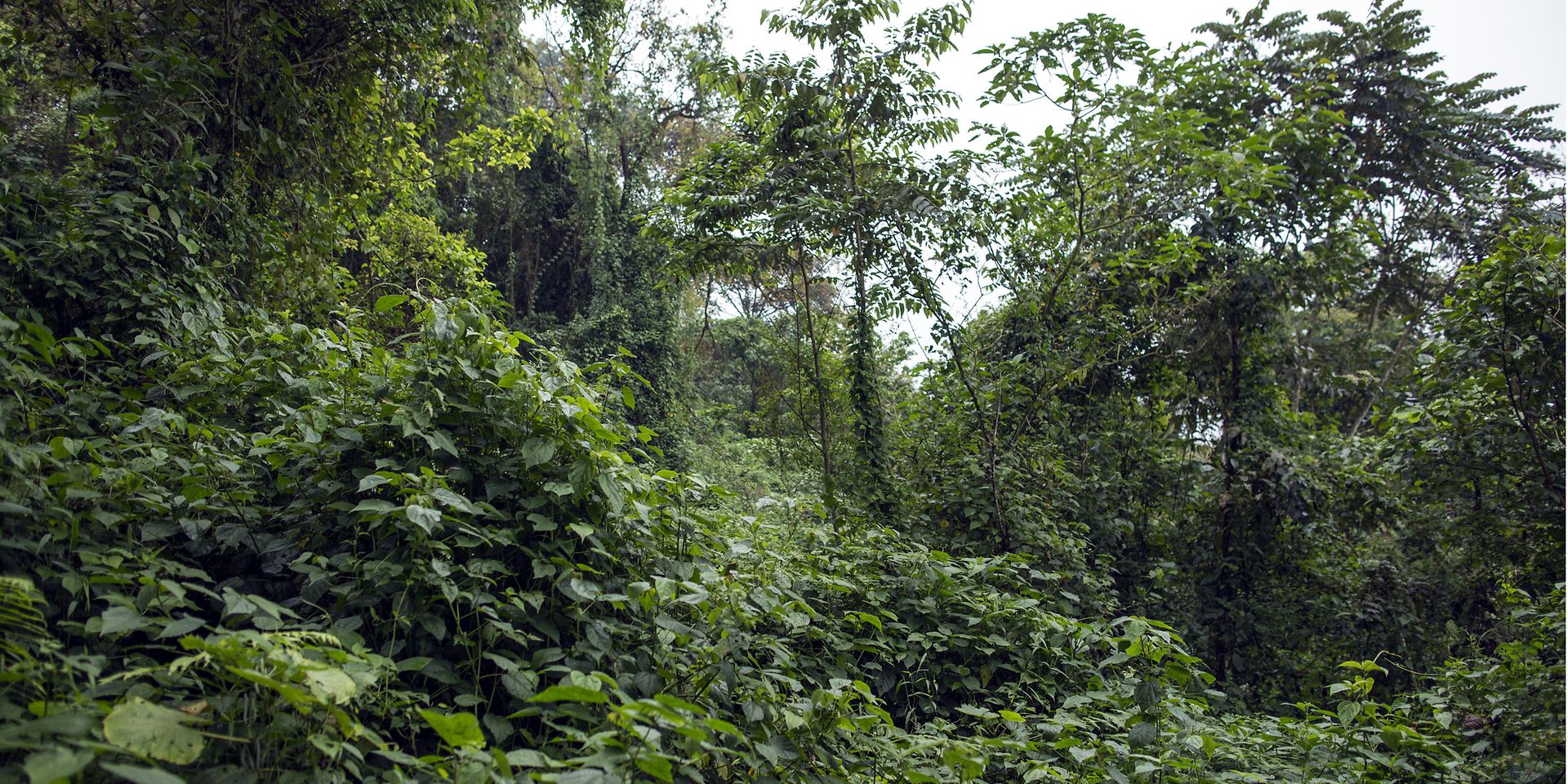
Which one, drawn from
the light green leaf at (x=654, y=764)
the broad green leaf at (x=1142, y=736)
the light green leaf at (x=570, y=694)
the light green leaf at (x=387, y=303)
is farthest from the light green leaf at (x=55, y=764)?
the broad green leaf at (x=1142, y=736)

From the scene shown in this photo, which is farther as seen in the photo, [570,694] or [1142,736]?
[1142,736]

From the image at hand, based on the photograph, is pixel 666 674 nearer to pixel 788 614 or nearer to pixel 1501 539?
pixel 788 614

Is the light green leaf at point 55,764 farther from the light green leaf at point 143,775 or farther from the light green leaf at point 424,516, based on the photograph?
the light green leaf at point 424,516

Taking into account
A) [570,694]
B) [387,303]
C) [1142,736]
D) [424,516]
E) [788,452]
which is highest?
[387,303]

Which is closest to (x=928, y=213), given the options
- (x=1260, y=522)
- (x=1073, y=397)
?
(x=1073, y=397)

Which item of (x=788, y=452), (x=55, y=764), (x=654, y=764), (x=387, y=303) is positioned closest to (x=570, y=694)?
(x=654, y=764)

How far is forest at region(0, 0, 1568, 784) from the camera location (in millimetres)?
1706

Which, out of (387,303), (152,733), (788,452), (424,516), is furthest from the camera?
(788,452)

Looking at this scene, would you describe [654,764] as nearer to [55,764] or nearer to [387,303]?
[55,764]

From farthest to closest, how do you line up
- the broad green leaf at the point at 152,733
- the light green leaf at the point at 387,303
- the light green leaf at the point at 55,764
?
the light green leaf at the point at 387,303 < the broad green leaf at the point at 152,733 < the light green leaf at the point at 55,764

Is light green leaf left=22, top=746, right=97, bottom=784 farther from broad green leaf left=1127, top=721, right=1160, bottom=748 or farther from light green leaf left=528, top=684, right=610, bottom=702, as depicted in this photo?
broad green leaf left=1127, top=721, right=1160, bottom=748

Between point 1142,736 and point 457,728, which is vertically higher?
point 457,728

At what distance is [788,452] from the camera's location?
698 centimetres

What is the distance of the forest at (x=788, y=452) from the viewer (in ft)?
5.60
